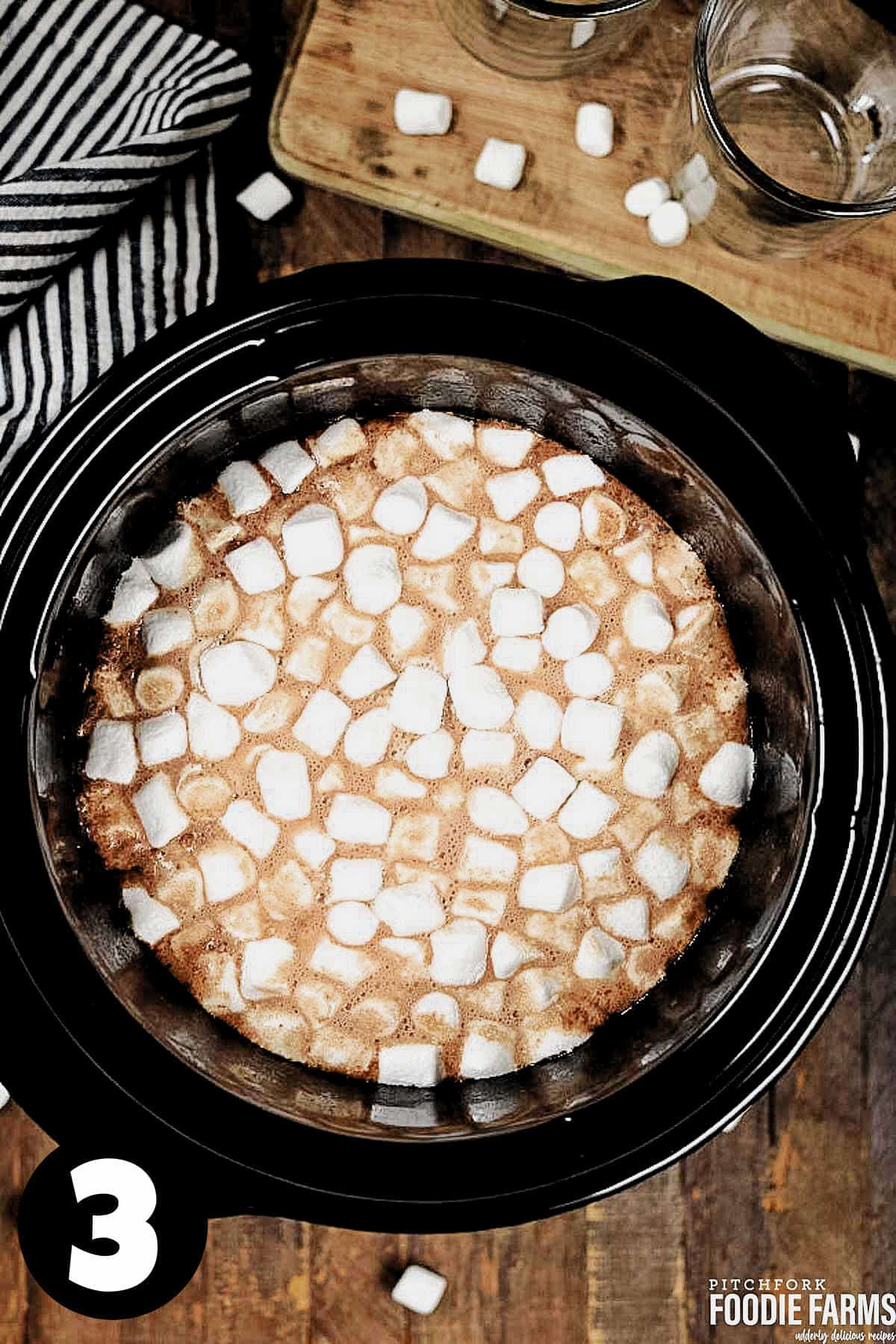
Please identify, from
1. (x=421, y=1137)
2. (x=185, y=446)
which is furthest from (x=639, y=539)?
(x=421, y=1137)

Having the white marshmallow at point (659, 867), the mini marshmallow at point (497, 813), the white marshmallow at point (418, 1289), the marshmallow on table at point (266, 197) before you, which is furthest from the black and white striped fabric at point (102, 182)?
the white marshmallow at point (418, 1289)

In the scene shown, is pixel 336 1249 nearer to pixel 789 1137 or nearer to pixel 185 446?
pixel 789 1137

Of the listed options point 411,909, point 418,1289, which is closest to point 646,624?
point 411,909

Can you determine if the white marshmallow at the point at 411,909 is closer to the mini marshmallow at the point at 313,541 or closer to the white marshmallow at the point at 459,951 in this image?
the white marshmallow at the point at 459,951

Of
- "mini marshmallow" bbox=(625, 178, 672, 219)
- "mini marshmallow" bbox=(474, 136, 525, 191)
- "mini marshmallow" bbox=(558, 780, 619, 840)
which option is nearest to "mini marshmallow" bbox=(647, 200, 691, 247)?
"mini marshmallow" bbox=(625, 178, 672, 219)

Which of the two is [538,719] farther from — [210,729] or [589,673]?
[210,729]

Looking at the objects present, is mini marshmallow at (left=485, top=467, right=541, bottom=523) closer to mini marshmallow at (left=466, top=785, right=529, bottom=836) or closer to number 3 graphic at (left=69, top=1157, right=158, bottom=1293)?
mini marshmallow at (left=466, top=785, right=529, bottom=836)
